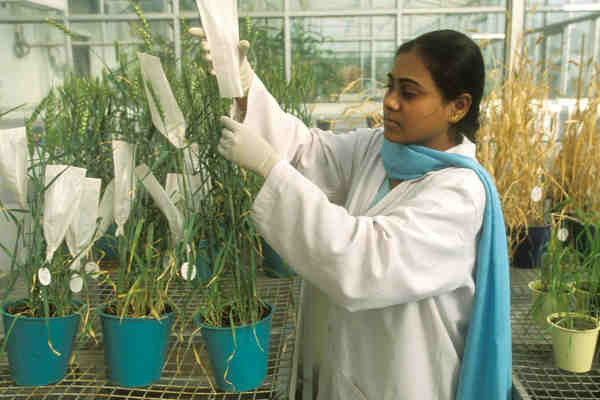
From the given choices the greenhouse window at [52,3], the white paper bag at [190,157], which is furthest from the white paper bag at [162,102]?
the greenhouse window at [52,3]

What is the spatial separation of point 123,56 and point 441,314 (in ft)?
2.96

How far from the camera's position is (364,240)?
0.92 meters

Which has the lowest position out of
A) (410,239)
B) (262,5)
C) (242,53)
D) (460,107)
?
(410,239)

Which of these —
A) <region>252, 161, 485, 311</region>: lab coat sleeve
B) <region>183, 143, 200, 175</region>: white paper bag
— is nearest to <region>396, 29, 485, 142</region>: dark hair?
<region>252, 161, 485, 311</region>: lab coat sleeve

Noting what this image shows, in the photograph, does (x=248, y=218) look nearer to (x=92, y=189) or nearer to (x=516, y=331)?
(x=92, y=189)

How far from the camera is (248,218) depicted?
1.12 metres

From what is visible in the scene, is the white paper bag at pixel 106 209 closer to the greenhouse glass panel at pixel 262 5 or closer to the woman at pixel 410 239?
the woman at pixel 410 239

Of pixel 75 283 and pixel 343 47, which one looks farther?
pixel 343 47

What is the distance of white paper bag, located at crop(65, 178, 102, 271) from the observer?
1.03m

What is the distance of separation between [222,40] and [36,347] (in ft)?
2.34

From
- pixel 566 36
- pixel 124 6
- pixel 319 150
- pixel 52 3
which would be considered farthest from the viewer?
pixel 124 6

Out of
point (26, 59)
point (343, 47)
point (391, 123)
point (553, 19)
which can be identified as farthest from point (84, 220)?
point (553, 19)

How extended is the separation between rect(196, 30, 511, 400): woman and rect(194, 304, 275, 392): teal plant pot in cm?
18

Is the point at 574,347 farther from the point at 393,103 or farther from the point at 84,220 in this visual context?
the point at 84,220
